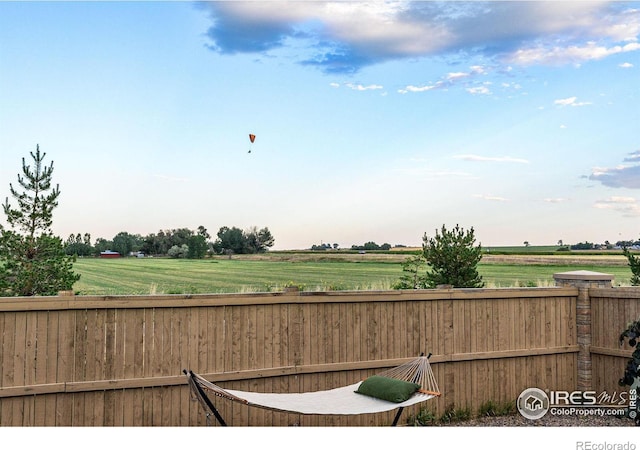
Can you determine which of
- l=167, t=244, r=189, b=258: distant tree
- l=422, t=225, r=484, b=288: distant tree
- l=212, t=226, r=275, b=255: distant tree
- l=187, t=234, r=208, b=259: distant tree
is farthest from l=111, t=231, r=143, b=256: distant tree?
l=422, t=225, r=484, b=288: distant tree

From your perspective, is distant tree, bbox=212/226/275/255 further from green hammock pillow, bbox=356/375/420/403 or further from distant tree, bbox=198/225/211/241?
green hammock pillow, bbox=356/375/420/403

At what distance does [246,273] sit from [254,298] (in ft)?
29.8

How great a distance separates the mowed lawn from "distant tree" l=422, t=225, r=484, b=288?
11.3 ft

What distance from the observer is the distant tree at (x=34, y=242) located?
25.3 feet

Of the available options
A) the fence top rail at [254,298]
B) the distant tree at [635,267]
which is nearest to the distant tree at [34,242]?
the fence top rail at [254,298]

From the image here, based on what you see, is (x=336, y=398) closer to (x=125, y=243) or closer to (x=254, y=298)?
(x=254, y=298)

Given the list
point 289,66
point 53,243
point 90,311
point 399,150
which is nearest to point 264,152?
point 289,66

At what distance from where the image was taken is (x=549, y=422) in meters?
5.76

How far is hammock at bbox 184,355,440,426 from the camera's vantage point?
161 inches

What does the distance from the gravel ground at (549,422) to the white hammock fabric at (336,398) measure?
94 centimetres

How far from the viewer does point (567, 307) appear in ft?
20.7

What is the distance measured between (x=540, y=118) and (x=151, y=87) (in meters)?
6.38

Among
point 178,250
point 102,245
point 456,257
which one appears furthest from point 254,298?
point 178,250
